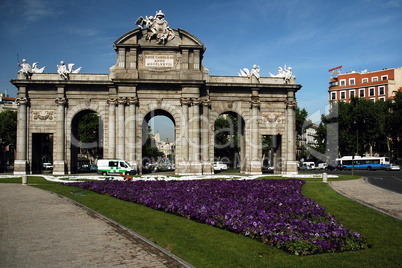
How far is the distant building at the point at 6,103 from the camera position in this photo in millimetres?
113119

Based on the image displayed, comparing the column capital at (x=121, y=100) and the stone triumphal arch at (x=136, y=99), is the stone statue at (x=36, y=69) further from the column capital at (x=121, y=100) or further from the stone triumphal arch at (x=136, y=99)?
the column capital at (x=121, y=100)

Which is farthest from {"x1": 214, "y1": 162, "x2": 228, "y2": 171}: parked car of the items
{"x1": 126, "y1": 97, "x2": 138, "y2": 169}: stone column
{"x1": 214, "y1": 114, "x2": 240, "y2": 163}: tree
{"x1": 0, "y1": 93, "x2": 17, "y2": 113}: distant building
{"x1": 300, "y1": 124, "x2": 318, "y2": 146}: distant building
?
{"x1": 0, "y1": 93, "x2": 17, "y2": 113}: distant building

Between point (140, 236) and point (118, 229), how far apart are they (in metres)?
1.66

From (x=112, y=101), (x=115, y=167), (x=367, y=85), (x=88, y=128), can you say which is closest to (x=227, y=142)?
(x=88, y=128)

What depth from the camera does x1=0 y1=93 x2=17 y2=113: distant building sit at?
113119mm

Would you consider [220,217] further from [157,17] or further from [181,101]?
[157,17]

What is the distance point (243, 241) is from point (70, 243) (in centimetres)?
535

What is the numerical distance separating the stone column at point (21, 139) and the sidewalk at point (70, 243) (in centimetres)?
2988

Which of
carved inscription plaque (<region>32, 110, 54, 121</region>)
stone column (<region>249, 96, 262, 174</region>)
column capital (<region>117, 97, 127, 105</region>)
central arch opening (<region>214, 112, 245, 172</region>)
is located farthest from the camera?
central arch opening (<region>214, 112, 245, 172</region>)

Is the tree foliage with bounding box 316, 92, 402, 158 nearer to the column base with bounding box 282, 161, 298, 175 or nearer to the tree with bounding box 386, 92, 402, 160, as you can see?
the tree with bounding box 386, 92, 402, 160

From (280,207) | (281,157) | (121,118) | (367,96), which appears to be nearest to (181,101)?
(121,118)

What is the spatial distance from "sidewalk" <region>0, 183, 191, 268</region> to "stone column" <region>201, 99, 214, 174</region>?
29.3 m

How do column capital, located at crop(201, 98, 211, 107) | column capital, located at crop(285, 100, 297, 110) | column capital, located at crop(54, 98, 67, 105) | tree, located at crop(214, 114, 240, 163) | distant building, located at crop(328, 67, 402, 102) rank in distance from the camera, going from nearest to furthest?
column capital, located at crop(54, 98, 67, 105) < column capital, located at crop(201, 98, 211, 107) < column capital, located at crop(285, 100, 297, 110) < tree, located at crop(214, 114, 240, 163) < distant building, located at crop(328, 67, 402, 102)

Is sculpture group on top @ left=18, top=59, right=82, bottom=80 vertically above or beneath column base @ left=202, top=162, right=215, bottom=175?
above
